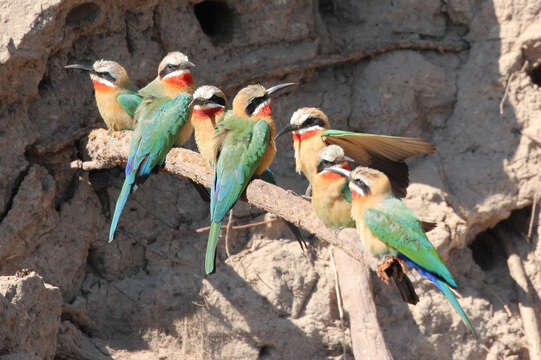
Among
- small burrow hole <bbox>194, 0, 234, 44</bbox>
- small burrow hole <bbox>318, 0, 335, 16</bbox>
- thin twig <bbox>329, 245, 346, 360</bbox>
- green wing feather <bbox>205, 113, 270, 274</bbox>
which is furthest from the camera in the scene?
small burrow hole <bbox>318, 0, 335, 16</bbox>

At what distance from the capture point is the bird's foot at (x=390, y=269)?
280 cm

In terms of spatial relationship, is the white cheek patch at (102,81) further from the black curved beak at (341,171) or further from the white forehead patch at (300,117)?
the black curved beak at (341,171)

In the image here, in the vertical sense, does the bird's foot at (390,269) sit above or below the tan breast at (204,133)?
below

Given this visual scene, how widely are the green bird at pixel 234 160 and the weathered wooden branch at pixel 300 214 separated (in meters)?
0.09

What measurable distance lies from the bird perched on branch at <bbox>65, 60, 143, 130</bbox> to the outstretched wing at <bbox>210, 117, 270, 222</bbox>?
0.71m

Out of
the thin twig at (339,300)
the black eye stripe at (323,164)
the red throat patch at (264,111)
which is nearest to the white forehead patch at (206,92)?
the red throat patch at (264,111)

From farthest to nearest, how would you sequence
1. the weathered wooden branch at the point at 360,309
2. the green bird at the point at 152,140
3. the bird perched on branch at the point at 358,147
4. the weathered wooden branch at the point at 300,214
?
the weathered wooden branch at the point at 360,309 < the green bird at the point at 152,140 < the bird perched on branch at the point at 358,147 < the weathered wooden branch at the point at 300,214

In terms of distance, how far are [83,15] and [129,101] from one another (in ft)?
1.80

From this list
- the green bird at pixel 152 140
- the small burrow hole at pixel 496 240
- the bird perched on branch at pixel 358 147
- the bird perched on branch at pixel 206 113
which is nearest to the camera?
the bird perched on branch at pixel 358 147

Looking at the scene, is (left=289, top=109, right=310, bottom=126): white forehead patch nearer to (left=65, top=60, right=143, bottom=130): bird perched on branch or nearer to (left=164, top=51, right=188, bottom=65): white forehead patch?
(left=164, top=51, right=188, bottom=65): white forehead patch

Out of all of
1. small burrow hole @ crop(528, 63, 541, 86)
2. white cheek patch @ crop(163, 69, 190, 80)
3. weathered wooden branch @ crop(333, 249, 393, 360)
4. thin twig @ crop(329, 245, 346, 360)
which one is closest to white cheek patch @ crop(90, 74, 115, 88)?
white cheek patch @ crop(163, 69, 190, 80)

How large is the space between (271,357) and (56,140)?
169 centimetres

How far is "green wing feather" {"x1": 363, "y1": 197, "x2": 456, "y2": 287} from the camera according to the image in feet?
9.59

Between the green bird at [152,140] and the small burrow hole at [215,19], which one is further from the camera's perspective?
the small burrow hole at [215,19]
